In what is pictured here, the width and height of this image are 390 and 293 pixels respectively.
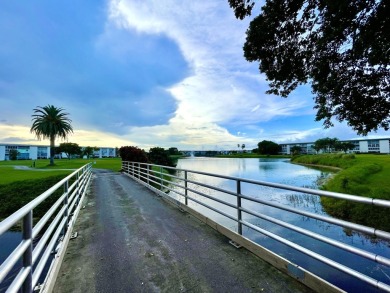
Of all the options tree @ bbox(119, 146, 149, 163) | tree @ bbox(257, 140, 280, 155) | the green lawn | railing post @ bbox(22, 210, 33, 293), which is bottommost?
the green lawn

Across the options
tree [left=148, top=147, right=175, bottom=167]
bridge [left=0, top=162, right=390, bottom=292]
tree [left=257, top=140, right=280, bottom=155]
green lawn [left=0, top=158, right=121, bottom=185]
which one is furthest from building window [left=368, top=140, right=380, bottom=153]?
bridge [left=0, top=162, right=390, bottom=292]

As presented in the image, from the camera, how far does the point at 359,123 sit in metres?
8.47

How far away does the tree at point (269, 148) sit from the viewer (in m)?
125

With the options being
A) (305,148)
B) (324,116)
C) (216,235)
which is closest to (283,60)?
(324,116)

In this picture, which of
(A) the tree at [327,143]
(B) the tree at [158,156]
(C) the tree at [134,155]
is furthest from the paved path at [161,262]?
(A) the tree at [327,143]

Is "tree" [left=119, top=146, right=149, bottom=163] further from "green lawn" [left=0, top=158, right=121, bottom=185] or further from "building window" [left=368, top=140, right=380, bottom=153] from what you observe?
"building window" [left=368, top=140, right=380, bottom=153]

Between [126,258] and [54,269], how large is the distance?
923mm

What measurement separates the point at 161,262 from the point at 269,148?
128m

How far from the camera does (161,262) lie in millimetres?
3287

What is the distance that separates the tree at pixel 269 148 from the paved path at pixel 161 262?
416ft

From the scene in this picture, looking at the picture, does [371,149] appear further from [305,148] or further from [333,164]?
[333,164]

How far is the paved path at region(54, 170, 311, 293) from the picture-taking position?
2703 millimetres

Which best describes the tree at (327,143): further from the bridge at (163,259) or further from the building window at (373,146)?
the bridge at (163,259)

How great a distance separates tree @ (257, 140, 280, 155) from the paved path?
127 m
